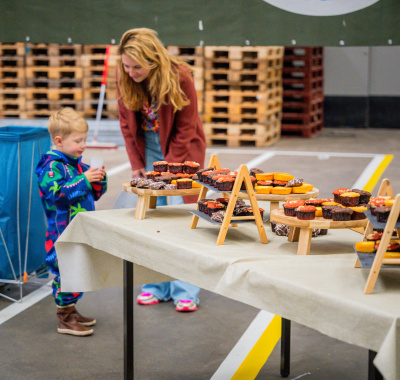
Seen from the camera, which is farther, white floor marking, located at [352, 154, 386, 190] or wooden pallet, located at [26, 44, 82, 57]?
wooden pallet, located at [26, 44, 82, 57]

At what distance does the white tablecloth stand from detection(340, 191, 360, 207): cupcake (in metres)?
0.22

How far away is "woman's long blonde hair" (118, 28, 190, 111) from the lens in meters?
4.43

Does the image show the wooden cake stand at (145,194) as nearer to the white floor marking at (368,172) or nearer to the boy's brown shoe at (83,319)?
the boy's brown shoe at (83,319)

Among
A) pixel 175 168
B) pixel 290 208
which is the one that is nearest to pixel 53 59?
pixel 175 168

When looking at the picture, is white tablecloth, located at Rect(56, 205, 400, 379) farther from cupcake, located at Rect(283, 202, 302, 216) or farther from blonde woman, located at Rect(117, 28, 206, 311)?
blonde woman, located at Rect(117, 28, 206, 311)

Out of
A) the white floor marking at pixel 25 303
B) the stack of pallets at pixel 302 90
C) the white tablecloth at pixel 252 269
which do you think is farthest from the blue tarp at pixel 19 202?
the stack of pallets at pixel 302 90

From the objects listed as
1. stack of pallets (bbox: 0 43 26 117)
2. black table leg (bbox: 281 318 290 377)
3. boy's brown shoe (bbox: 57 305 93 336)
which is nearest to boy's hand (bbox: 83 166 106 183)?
boy's brown shoe (bbox: 57 305 93 336)

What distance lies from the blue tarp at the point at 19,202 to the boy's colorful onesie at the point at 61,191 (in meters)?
0.84

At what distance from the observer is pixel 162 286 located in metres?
5.45

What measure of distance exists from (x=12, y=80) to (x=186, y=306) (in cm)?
957

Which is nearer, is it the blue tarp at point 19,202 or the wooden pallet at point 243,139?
the blue tarp at point 19,202

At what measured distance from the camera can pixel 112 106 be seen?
44.3 feet

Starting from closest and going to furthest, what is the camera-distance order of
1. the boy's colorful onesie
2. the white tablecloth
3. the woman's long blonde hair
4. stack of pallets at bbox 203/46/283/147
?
the white tablecloth < the boy's colorful onesie < the woman's long blonde hair < stack of pallets at bbox 203/46/283/147

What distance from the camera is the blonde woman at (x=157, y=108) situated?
14.7 feet
